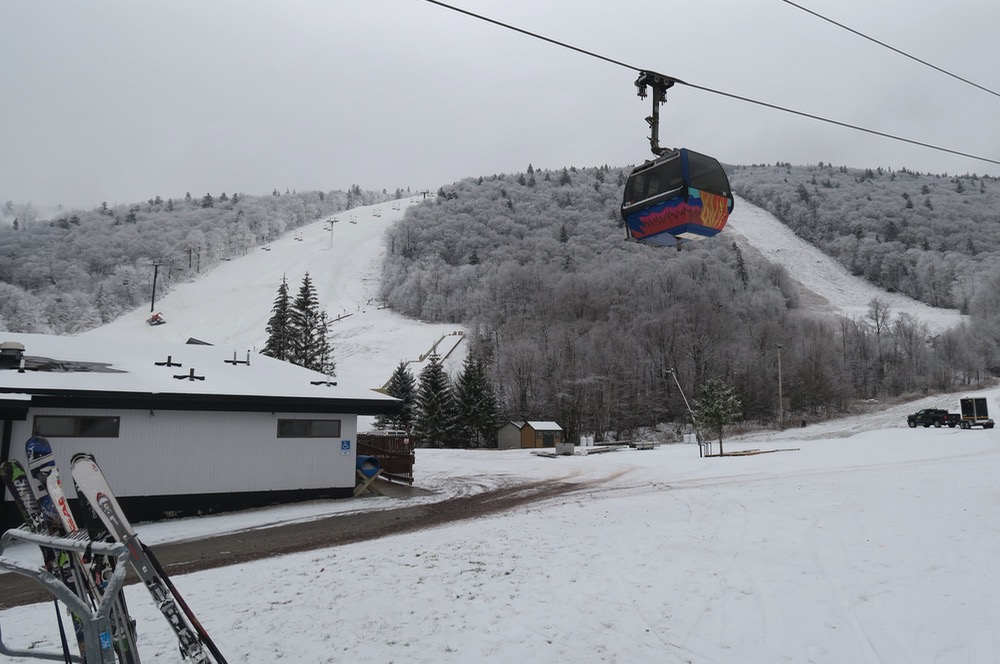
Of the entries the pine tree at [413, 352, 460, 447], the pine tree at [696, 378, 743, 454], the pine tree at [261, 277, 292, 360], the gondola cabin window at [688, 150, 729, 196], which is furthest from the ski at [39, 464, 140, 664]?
the pine tree at [261, 277, 292, 360]

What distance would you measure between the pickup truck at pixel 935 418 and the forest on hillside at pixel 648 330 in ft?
62.1

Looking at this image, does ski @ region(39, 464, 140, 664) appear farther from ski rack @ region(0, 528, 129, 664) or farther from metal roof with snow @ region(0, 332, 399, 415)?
metal roof with snow @ region(0, 332, 399, 415)

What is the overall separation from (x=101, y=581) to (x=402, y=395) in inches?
2181

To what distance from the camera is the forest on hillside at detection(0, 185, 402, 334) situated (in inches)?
4048

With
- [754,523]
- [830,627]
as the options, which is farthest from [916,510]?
[830,627]

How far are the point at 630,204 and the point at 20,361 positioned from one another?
15962 mm

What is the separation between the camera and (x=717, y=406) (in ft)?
119

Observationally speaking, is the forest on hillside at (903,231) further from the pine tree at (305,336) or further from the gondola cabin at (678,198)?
the gondola cabin at (678,198)

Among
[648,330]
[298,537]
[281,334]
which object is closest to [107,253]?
[281,334]

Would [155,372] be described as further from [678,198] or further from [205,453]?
[678,198]

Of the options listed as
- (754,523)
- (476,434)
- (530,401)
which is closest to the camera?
(754,523)

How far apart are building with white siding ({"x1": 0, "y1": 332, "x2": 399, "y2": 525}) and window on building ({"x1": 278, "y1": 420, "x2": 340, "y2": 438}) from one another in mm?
30

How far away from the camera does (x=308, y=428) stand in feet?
56.2

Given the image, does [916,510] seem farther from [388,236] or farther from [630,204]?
[388,236]
